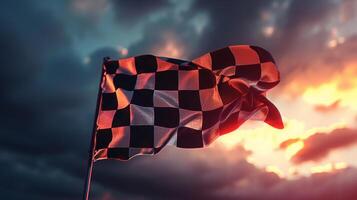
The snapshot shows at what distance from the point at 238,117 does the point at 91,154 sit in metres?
3.48

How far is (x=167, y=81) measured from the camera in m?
9.91

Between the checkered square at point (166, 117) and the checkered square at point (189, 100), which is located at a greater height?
the checkered square at point (189, 100)

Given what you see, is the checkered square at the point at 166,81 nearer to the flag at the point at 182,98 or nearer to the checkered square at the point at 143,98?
the flag at the point at 182,98

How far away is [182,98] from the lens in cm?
989

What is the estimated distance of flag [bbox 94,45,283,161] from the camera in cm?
937

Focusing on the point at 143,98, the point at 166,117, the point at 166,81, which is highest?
the point at 166,81

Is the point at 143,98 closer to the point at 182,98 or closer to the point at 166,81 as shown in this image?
the point at 166,81

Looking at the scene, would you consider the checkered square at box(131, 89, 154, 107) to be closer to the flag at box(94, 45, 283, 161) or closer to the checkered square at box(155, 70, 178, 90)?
the flag at box(94, 45, 283, 161)

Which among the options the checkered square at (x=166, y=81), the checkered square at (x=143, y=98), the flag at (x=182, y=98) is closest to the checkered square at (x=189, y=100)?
the flag at (x=182, y=98)

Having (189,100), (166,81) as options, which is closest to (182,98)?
(189,100)

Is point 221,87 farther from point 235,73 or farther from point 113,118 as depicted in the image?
point 113,118

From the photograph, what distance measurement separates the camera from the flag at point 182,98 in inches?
369

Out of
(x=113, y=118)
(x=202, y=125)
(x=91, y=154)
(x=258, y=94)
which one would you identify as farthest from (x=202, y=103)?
(x=91, y=154)

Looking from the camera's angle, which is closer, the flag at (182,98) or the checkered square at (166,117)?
the flag at (182,98)
